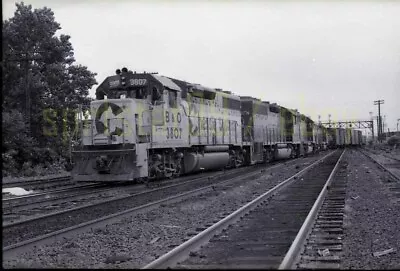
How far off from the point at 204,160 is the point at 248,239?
11.3 meters

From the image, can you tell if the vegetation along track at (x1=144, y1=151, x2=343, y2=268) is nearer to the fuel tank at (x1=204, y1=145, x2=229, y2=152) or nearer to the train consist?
the train consist

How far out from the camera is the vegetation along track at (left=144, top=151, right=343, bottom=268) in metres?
5.20

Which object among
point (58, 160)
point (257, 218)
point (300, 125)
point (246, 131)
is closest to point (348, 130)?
point (300, 125)

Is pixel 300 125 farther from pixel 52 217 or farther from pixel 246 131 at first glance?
pixel 52 217

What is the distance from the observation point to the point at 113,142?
45.0 ft

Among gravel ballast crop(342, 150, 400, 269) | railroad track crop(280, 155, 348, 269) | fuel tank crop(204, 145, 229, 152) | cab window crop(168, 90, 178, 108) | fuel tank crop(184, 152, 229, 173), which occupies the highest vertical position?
cab window crop(168, 90, 178, 108)

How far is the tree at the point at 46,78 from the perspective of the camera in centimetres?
2237

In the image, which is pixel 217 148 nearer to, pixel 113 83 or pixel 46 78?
pixel 113 83

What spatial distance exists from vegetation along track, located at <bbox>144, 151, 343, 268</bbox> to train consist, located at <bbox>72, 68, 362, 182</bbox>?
186 inches

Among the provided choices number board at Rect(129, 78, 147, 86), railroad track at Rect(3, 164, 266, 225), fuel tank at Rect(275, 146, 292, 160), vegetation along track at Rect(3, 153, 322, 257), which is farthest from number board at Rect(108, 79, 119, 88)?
fuel tank at Rect(275, 146, 292, 160)

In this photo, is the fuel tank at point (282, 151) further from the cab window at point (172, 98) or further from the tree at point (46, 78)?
the cab window at point (172, 98)

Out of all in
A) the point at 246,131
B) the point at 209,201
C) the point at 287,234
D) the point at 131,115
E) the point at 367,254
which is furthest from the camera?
the point at 246,131

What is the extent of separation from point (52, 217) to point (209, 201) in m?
3.83

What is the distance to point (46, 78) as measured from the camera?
24.6 m
